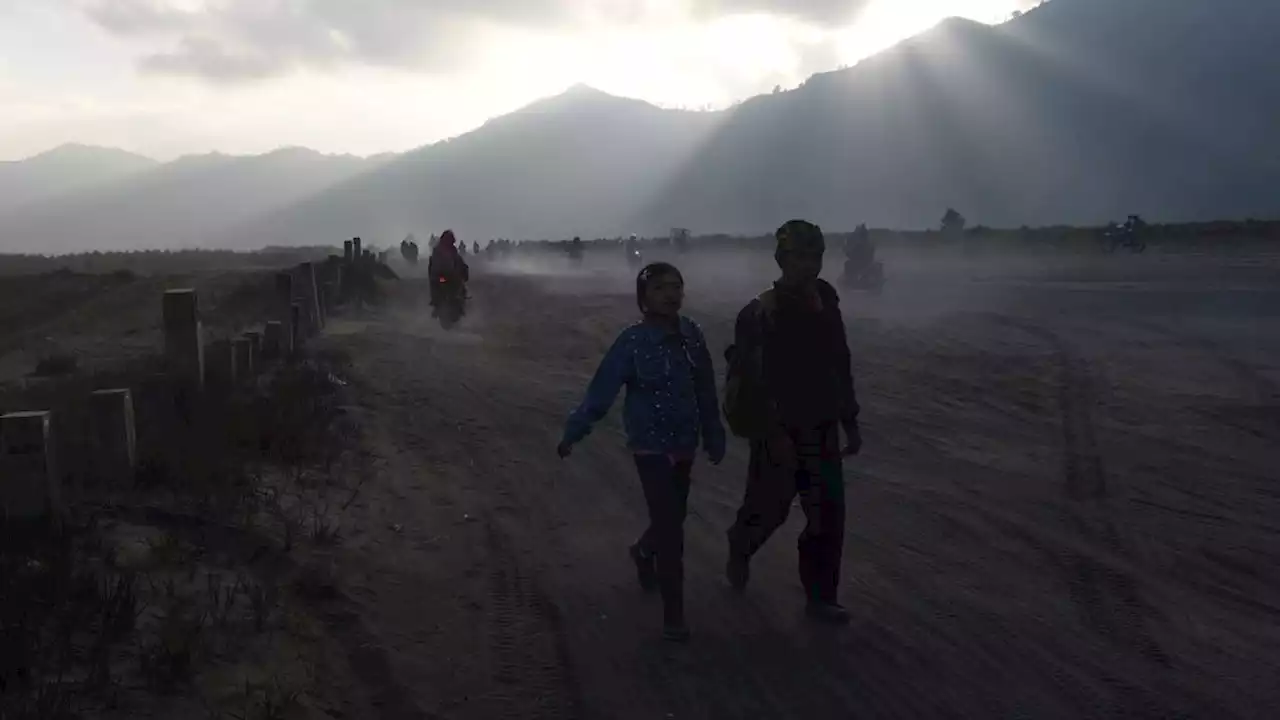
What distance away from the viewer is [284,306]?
15898 mm

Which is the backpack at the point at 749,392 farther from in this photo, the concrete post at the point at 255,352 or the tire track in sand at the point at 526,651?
the concrete post at the point at 255,352

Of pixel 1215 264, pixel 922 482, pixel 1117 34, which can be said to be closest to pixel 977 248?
pixel 1215 264

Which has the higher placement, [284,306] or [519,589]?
[284,306]

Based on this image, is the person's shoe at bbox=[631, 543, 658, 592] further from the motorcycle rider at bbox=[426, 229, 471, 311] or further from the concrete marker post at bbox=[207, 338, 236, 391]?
the motorcycle rider at bbox=[426, 229, 471, 311]

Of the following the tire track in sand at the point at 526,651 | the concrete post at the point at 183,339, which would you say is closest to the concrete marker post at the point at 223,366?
the concrete post at the point at 183,339

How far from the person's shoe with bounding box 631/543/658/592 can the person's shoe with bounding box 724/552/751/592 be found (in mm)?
445

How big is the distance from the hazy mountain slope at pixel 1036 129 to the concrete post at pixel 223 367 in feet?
353

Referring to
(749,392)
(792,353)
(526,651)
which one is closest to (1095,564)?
(792,353)

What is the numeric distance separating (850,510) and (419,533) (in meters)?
3.20

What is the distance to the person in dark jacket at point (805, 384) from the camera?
18.1ft

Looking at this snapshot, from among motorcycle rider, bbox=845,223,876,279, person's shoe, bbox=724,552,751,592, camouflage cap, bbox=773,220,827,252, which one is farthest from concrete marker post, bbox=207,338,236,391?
motorcycle rider, bbox=845,223,876,279

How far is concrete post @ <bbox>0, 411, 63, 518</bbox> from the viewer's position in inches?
226

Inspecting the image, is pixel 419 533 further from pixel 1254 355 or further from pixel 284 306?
pixel 1254 355

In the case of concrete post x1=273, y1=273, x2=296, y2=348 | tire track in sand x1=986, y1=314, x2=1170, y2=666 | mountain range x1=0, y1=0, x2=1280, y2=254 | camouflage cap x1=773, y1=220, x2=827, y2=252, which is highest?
mountain range x1=0, y1=0, x2=1280, y2=254
